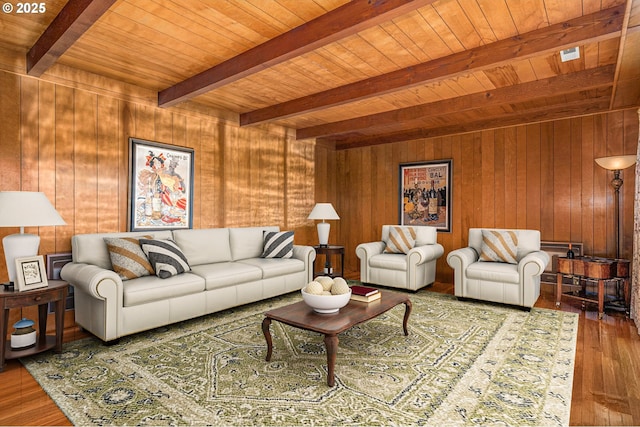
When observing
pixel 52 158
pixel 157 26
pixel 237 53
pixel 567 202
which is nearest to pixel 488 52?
pixel 237 53

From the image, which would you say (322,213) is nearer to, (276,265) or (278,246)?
(278,246)

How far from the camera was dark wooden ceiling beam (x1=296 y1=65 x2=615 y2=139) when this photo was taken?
326 cm

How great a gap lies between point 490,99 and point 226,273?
348cm

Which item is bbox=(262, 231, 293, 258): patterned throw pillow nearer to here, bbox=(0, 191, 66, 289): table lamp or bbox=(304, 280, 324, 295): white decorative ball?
bbox=(304, 280, 324, 295): white decorative ball

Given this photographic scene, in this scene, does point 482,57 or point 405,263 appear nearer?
point 482,57

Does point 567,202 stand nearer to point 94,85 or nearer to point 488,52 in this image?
point 488,52

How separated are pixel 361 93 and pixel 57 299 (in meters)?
3.30

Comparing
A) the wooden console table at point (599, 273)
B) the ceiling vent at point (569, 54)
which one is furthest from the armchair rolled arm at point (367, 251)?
the ceiling vent at point (569, 54)

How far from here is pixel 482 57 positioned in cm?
281

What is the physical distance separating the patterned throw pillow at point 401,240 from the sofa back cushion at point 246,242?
189cm

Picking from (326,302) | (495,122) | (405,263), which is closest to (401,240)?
(405,263)

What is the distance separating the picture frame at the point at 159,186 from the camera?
3.85 m

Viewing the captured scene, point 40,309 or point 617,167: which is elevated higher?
point 617,167

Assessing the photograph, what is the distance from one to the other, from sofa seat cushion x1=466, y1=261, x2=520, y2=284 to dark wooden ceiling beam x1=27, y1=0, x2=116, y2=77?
4159 millimetres
